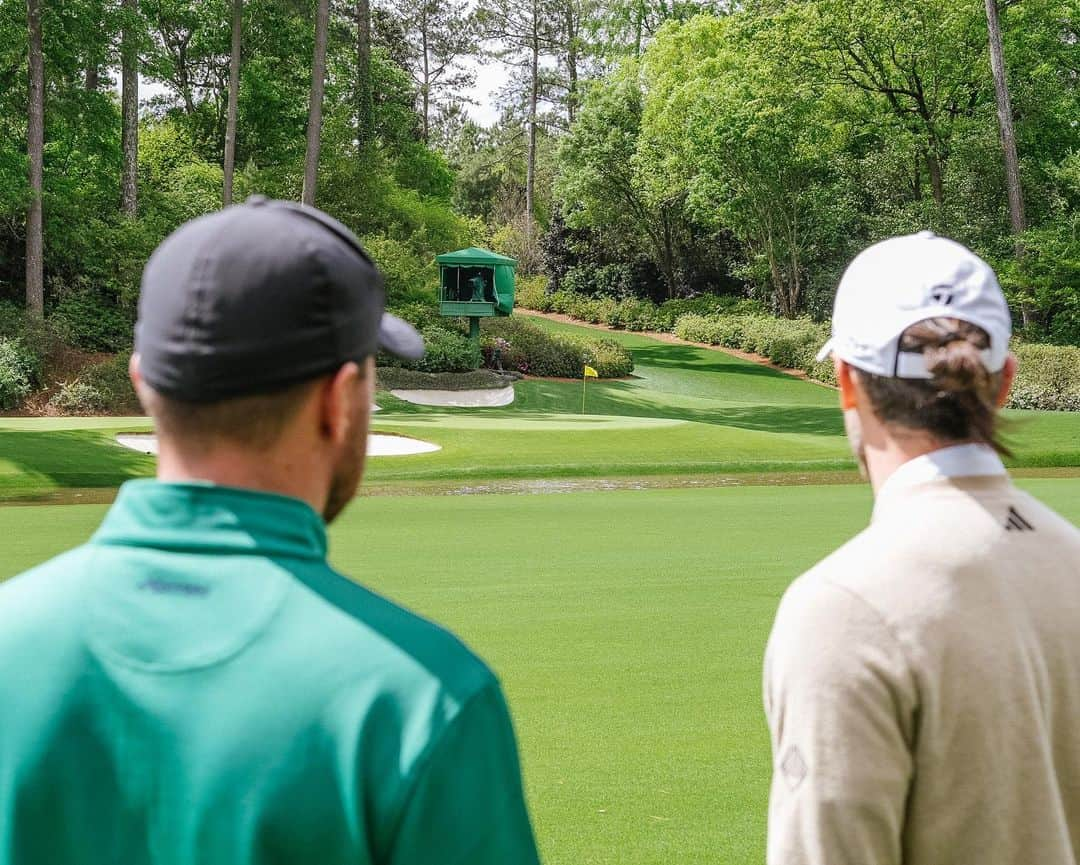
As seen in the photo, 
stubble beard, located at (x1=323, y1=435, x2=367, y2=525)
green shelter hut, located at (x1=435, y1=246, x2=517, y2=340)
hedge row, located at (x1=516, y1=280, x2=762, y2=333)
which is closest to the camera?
stubble beard, located at (x1=323, y1=435, x2=367, y2=525)

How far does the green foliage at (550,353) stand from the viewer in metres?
30.5

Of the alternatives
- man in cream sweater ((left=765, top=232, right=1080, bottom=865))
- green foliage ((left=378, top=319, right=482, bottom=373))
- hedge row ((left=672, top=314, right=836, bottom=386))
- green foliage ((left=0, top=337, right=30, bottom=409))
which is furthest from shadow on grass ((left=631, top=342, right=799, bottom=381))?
man in cream sweater ((left=765, top=232, right=1080, bottom=865))

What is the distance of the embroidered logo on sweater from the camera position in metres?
1.63

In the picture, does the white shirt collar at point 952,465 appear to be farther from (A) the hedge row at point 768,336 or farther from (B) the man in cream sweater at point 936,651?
(A) the hedge row at point 768,336

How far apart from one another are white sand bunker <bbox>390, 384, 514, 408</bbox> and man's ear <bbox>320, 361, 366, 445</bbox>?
2430 centimetres

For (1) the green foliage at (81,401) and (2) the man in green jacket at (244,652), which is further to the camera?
(1) the green foliage at (81,401)

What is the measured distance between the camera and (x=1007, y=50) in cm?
3341

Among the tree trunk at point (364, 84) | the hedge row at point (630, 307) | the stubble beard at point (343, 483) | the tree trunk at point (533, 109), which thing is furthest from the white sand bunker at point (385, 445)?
the tree trunk at point (533, 109)

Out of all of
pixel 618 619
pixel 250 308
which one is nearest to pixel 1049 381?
pixel 618 619

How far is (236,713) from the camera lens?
→ 1180 mm

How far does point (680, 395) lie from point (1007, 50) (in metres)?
13.1

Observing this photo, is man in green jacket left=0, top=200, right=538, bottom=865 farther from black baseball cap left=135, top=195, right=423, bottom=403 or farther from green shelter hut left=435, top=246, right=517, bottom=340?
green shelter hut left=435, top=246, right=517, bottom=340

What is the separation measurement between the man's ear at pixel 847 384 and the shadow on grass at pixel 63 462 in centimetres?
1290

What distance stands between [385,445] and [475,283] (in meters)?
10.4
